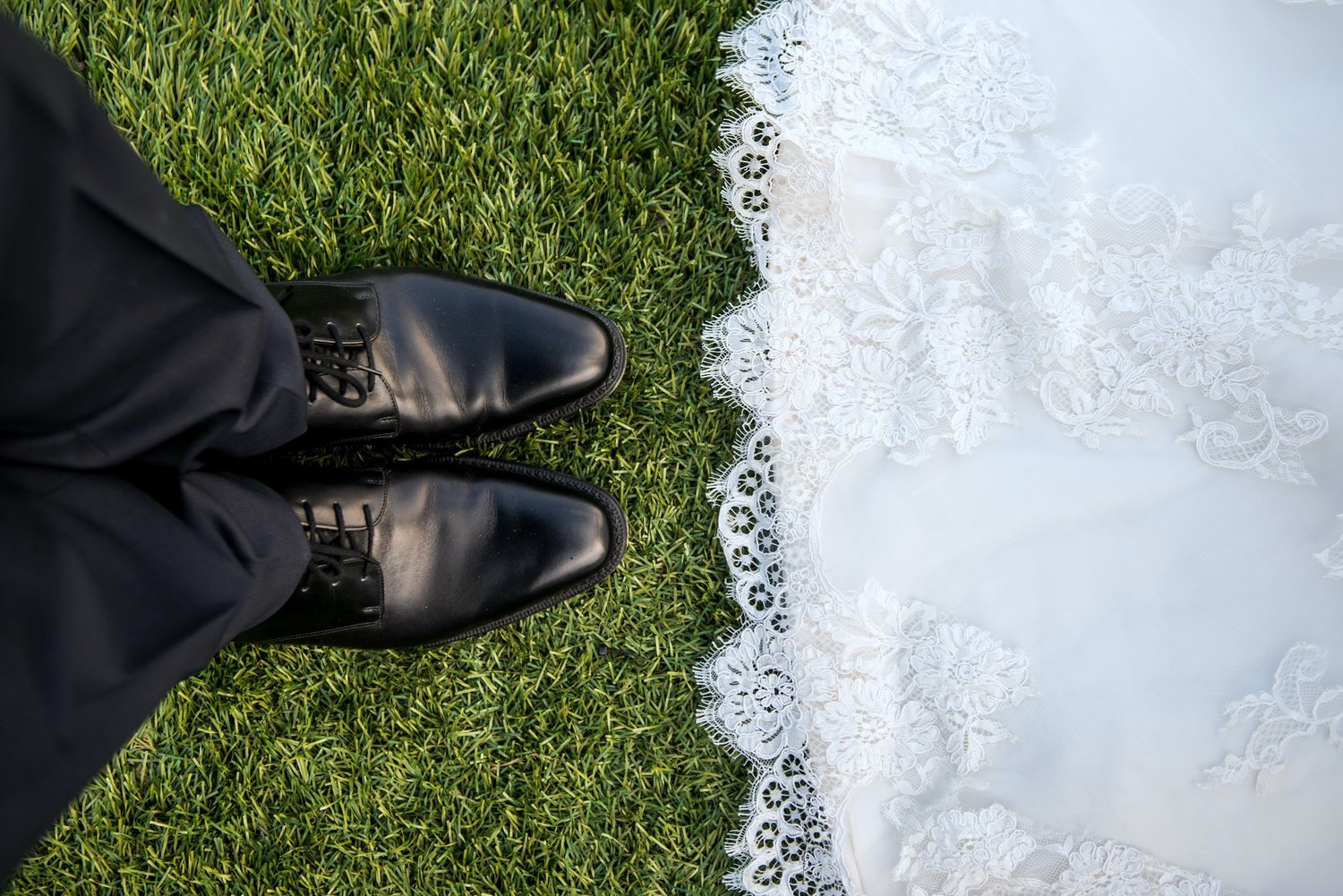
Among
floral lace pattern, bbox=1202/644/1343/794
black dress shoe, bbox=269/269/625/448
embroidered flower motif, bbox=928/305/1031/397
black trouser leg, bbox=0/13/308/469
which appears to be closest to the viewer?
black trouser leg, bbox=0/13/308/469

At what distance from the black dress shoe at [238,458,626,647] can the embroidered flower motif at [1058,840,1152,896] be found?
688 mm

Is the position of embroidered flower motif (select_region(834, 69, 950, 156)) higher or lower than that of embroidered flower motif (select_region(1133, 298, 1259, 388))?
higher

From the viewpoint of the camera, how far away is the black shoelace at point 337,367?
1.07 meters

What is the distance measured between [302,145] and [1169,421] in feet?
4.05

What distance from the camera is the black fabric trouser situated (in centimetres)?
61

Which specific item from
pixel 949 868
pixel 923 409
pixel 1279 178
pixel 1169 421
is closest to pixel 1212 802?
pixel 949 868

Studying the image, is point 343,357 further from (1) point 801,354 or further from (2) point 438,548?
(1) point 801,354

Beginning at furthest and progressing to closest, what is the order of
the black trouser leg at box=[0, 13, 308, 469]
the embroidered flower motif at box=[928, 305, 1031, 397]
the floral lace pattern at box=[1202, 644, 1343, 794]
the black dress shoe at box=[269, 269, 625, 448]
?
the black dress shoe at box=[269, 269, 625, 448]
the embroidered flower motif at box=[928, 305, 1031, 397]
the floral lace pattern at box=[1202, 644, 1343, 794]
the black trouser leg at box=[0, 13, 308, 469]

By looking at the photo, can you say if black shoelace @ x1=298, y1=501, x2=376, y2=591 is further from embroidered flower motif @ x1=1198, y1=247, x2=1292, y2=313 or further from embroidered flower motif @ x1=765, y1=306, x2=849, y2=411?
embroidered flower motif @ x1=1198, y1=247, x2=1292, y2=313

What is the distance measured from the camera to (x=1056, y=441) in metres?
0.99

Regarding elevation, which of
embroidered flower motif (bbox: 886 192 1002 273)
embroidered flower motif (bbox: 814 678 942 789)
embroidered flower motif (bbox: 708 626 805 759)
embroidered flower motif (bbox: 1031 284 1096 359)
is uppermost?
embroidered flower motif (bbox: 886 192 1002 273)

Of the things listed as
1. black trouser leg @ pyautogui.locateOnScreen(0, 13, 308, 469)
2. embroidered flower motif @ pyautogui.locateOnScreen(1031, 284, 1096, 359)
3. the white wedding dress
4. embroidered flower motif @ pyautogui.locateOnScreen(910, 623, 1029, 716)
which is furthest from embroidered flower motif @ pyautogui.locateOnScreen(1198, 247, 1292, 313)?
black trouser leg @ pyautogui.locateOnScreen(0, 13, 308, 469)

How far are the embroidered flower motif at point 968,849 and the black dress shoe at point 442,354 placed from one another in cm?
73

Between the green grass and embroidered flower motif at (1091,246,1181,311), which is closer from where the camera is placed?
embroidered flower motif at (1091,246,1181,311)
